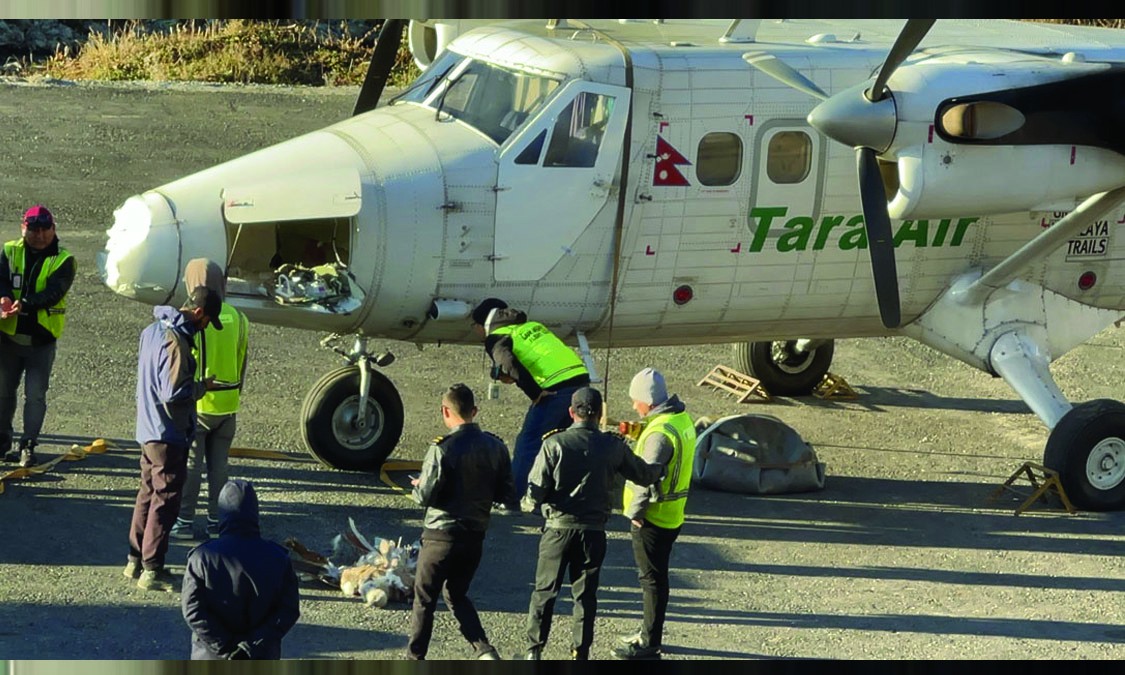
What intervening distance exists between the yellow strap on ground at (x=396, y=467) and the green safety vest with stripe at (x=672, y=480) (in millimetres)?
3681

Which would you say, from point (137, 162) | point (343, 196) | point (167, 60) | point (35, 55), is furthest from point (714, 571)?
point (35, 55)

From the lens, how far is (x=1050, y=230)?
12.2 m

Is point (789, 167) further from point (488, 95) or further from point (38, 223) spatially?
point (38, 223)

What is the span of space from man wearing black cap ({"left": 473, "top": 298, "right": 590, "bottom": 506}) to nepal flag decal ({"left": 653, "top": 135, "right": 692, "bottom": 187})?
6.01 feet

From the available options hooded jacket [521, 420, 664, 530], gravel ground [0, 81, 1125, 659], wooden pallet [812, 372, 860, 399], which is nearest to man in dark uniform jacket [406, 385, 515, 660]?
hooded jacket [521, 420, 664, 530]

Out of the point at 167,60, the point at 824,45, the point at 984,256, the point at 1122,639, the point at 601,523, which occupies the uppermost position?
the point at 167,60

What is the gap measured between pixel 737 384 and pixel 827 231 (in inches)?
128

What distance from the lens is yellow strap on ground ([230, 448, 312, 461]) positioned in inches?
502

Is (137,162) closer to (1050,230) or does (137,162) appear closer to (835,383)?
(835,383)

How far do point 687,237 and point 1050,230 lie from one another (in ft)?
9.44

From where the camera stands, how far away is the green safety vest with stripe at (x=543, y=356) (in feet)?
35.5

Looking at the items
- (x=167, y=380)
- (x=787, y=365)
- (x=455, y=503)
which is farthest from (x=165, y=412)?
(x=787, y=365)

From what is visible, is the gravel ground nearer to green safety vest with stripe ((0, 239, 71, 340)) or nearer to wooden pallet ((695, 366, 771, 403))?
wooden pallet ((695, 366, 771, 403))

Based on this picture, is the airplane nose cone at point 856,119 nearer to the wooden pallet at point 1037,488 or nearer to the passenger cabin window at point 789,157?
the passenger cabin window at point 789,157
